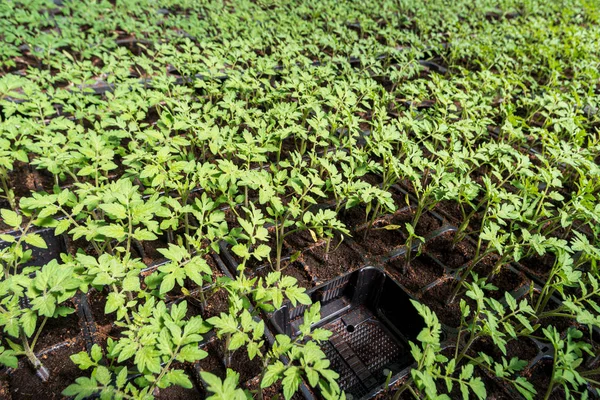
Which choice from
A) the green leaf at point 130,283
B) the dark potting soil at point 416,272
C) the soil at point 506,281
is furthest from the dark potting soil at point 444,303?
the green leaf at point 130,283

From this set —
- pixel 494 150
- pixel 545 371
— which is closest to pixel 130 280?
pixel 545 371

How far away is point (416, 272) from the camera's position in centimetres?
186

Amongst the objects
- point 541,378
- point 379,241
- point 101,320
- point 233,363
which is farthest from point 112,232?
point 541,378

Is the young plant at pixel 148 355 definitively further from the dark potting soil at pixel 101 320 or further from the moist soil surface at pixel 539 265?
the moist soil surface at pixel 539 265

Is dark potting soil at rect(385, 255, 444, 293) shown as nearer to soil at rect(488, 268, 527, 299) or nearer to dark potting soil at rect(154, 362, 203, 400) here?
soil at rect(488, 268, 527, 299)

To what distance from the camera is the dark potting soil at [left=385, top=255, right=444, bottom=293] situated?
180 centimetres

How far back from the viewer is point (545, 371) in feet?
5.05

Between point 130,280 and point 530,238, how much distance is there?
57.6 inches

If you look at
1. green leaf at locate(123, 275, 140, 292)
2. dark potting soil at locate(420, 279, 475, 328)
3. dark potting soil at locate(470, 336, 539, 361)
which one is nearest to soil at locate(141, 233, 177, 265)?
green leaf at locate(123, 275, 140, 292)

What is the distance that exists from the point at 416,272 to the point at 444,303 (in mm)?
193

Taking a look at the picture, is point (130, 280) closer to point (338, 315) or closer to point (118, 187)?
point (118, 187)

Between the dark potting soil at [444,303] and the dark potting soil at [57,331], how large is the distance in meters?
1.40

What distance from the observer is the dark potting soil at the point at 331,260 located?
5.88 ft

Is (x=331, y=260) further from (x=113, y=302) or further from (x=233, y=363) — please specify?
(x=113, y=302)
